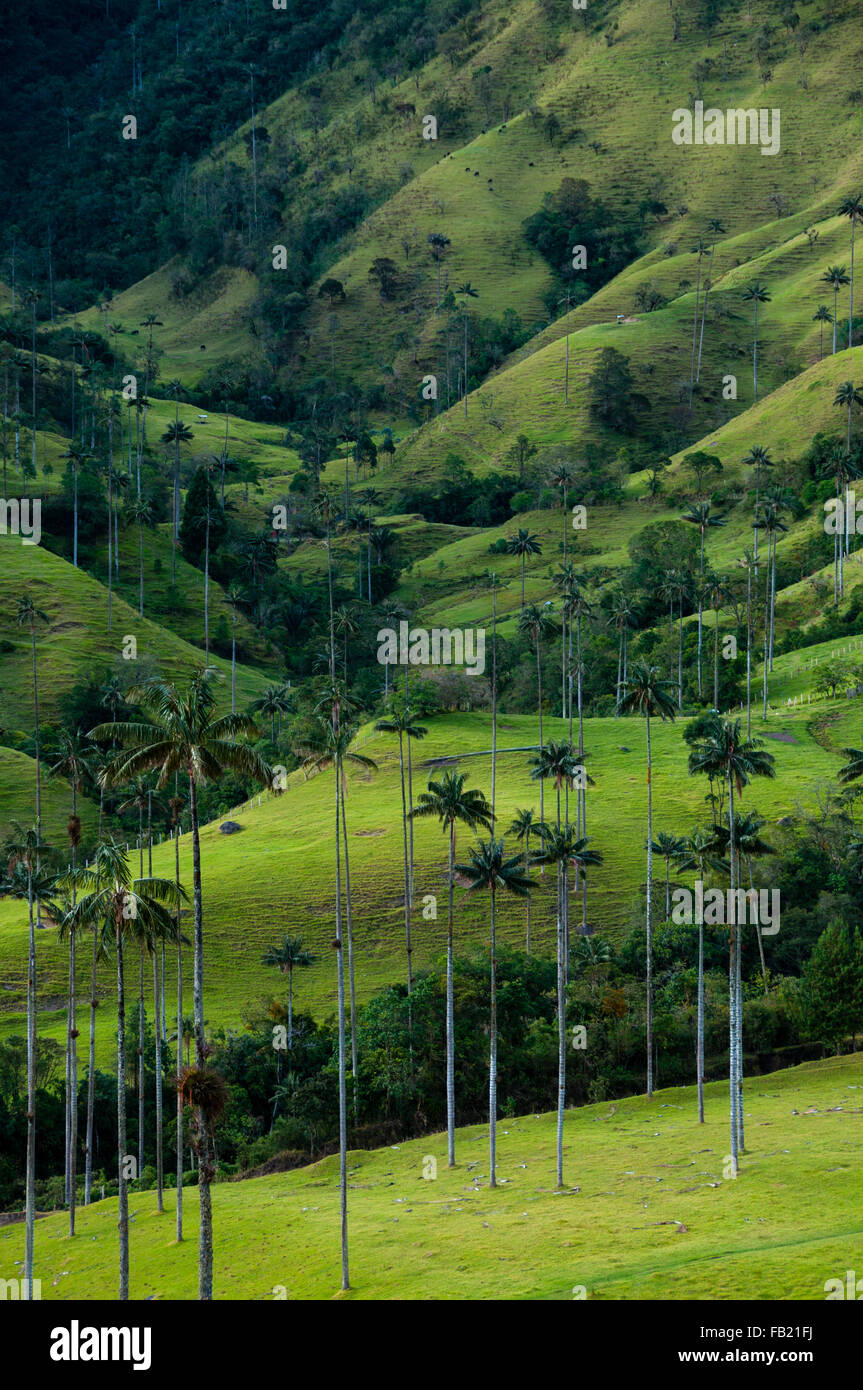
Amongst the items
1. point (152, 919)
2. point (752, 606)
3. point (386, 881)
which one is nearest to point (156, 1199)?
point (152, 919)

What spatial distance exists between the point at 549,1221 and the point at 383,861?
53.7 m

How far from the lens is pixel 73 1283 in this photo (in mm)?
57094

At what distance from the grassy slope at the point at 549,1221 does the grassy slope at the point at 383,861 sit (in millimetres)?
21110

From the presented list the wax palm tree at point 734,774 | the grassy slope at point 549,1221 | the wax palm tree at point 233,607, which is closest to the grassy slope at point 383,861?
the grassy slope at point 549,1221

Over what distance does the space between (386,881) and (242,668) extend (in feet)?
259

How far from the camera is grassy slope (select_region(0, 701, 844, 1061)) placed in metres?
97.3

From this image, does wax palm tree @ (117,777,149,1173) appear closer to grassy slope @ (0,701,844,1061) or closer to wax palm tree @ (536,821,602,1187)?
grassy slope @ (0,701,844,1061)

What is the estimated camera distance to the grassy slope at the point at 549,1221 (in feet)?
154

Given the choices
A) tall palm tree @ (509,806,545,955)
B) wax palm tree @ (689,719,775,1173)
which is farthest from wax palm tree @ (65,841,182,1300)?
tall palm tree @ (509,806,545,955)

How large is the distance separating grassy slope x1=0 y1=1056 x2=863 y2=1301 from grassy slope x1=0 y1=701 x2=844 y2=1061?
69.3 feet

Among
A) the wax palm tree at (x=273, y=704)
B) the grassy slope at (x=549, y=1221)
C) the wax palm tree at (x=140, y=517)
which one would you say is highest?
the wax palm tree at (x=140, y=517)

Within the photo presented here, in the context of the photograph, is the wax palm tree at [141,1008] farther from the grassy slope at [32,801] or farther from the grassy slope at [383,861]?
the grassy slope at [383,861]

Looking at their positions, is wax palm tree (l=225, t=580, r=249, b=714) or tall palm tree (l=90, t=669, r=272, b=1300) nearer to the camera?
tall palm tree (l=90, t=669, r=272, b=1300)

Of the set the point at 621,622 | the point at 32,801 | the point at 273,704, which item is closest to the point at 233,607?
the point at 273,704
